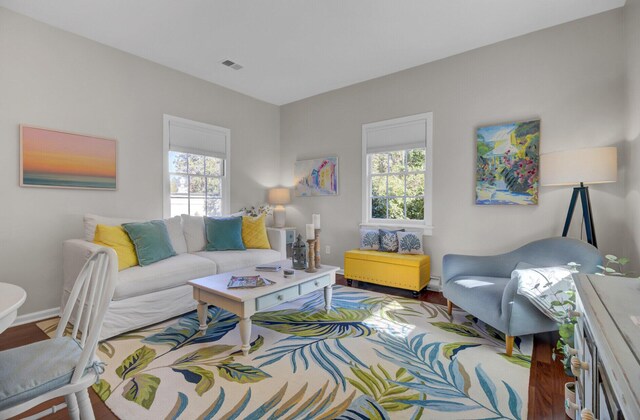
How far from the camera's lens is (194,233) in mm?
3627

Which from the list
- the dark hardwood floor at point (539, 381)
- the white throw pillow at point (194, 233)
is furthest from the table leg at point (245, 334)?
the white throw pillow at point (194, 233)

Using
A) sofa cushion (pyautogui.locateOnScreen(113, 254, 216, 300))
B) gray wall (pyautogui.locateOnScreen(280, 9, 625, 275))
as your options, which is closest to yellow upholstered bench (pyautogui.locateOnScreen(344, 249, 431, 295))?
gray wall (pyautogui.locateOnScreen(280, 9, 625, 275))

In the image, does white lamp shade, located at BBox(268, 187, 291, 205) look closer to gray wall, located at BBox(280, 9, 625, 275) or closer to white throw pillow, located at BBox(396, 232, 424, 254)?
gray wall, located at BBox(280, 9, 625, 275)

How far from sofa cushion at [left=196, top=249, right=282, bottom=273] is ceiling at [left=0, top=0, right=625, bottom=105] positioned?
2301 millimetres

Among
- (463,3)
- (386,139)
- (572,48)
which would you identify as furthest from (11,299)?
(572,48)

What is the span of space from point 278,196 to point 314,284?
2416 millimetres

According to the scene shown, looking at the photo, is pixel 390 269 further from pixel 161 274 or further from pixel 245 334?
pixel 161 274

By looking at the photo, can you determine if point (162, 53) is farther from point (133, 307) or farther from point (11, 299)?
point (11, 299)

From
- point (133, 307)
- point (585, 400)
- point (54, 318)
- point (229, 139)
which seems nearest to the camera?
point (585, 400)

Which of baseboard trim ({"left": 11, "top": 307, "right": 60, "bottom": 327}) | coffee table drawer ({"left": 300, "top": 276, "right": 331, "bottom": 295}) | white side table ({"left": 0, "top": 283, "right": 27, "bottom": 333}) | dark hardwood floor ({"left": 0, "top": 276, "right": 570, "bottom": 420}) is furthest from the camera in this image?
baseboard trim ({"left": 11, "top": 307, "right": 60, "bottom": 327})

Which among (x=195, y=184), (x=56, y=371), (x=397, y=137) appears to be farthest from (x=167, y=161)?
(x=56, y=371)

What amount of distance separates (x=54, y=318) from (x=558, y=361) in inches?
167

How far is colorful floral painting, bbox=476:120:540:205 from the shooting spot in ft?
10.0

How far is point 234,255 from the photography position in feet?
11.2
